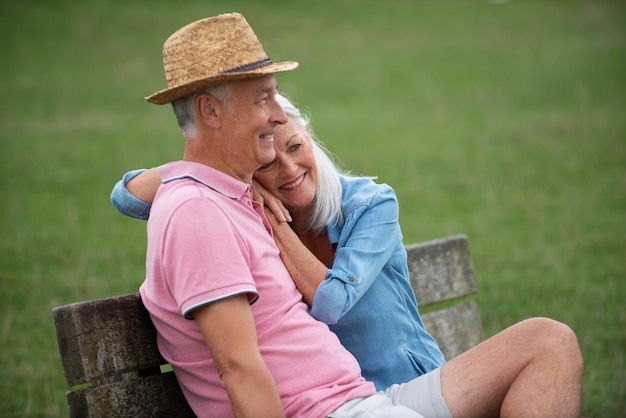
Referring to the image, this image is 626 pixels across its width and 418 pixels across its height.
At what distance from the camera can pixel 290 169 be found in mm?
3758

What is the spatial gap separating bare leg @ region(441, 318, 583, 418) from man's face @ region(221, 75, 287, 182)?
103 centimetres

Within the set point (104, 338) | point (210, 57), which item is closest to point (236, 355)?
point (104, 338)

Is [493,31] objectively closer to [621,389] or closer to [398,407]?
[621,389]

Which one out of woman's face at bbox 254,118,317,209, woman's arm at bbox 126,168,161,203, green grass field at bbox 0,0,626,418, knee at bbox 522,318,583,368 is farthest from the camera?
green grass field at bbox 0,0,626,418

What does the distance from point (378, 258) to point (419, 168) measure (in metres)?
11.0

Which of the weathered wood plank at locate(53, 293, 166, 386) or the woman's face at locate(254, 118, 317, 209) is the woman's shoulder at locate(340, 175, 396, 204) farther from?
the weathered wood plank at locate(53, 293, 166, 386)

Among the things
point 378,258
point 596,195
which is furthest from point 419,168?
point 378,258

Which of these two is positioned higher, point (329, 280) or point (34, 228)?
point (329, 280)

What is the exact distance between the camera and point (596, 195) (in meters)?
12.6

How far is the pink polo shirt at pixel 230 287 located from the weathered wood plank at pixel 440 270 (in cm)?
127

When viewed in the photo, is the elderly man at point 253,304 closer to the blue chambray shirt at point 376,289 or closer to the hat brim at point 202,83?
the hat brim at point 202,83

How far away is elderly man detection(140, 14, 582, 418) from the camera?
10.1ft

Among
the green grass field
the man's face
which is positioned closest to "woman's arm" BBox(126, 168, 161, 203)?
the man's face

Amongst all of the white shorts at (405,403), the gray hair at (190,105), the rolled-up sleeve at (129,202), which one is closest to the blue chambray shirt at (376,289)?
the rolled-up sleeve at (129,202)
